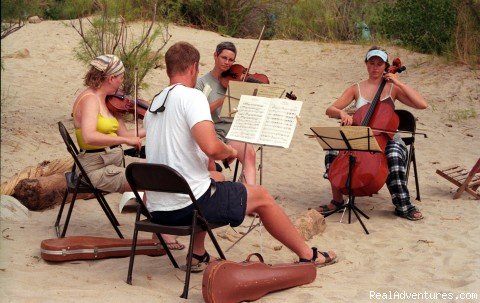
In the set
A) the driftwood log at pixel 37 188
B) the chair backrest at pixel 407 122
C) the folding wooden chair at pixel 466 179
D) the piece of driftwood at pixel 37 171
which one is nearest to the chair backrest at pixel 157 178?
the driftwood log at pixel 37 188

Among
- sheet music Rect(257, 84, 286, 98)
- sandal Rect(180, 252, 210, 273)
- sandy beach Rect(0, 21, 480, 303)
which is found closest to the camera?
sandy beach Rect(0, 21, 480, 303)

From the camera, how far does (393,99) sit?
21.4ft

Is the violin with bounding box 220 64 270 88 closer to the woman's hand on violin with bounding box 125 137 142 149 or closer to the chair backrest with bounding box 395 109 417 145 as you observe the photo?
the woman's hand on violin with bounding box 125 137 142 149

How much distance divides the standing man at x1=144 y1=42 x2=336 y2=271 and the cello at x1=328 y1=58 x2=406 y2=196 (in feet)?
5.21

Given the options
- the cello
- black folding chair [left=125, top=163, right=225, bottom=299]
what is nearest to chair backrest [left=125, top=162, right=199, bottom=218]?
black folding chair [left=125, top=163, right=225, bottom=299]

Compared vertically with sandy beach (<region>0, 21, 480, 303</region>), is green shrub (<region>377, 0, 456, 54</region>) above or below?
above

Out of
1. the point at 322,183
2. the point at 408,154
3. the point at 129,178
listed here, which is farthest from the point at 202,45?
the point at 129,178

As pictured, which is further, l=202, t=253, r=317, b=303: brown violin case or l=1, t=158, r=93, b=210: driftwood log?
l=1, t=158, r=93, b=210: driftwood log

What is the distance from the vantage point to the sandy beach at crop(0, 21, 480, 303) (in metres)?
4.78

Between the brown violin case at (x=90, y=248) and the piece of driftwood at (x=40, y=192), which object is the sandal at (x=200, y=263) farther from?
the piece of driftwood at (x=40, y=192)

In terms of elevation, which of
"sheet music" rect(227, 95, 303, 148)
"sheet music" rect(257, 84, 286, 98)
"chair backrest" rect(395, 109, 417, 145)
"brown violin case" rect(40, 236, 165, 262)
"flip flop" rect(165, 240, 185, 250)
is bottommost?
"flip flop" rect(165, 240, 185, 250)

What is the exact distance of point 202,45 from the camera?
14.4m

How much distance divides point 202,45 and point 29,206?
8356 mm

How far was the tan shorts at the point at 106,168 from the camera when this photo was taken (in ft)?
17.8
